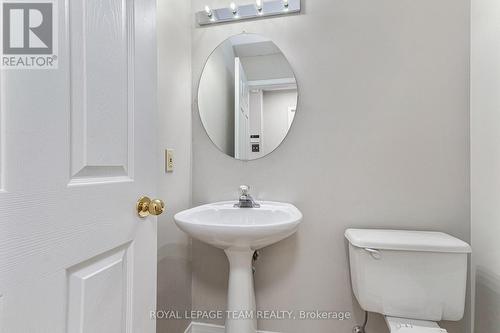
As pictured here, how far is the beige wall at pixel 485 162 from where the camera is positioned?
105 cm

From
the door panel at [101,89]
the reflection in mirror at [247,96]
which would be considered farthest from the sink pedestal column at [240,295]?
the door panel at [101,89]

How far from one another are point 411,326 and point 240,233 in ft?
2.63

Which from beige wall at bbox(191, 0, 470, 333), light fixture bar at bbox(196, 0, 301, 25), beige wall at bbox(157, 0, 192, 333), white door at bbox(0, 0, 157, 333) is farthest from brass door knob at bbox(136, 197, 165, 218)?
light fixture bar at bbox(196, 0, 301, 25)

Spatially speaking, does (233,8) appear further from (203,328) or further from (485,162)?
(203,328)

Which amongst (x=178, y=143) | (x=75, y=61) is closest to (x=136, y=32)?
(x=75, y=61)

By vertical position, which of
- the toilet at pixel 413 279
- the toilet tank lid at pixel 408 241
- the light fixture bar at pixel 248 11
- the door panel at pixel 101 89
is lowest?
the toilet at pixel 413 279

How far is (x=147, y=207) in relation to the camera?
724 millimetres

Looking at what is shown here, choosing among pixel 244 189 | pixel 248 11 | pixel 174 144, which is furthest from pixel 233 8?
pixel 244 189

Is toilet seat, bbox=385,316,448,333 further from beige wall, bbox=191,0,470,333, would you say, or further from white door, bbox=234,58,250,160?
white door, bbox=234,58,250,160

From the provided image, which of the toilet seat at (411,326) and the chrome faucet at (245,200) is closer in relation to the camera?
the toilet seat at (411,326)

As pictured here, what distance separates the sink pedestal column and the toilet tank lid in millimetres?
508

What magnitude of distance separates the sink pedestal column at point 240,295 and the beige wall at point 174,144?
0.35 metres

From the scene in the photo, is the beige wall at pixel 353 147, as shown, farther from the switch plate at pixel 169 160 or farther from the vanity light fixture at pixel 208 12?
the switch plate at pixel 169 160

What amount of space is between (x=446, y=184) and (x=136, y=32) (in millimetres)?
1487
